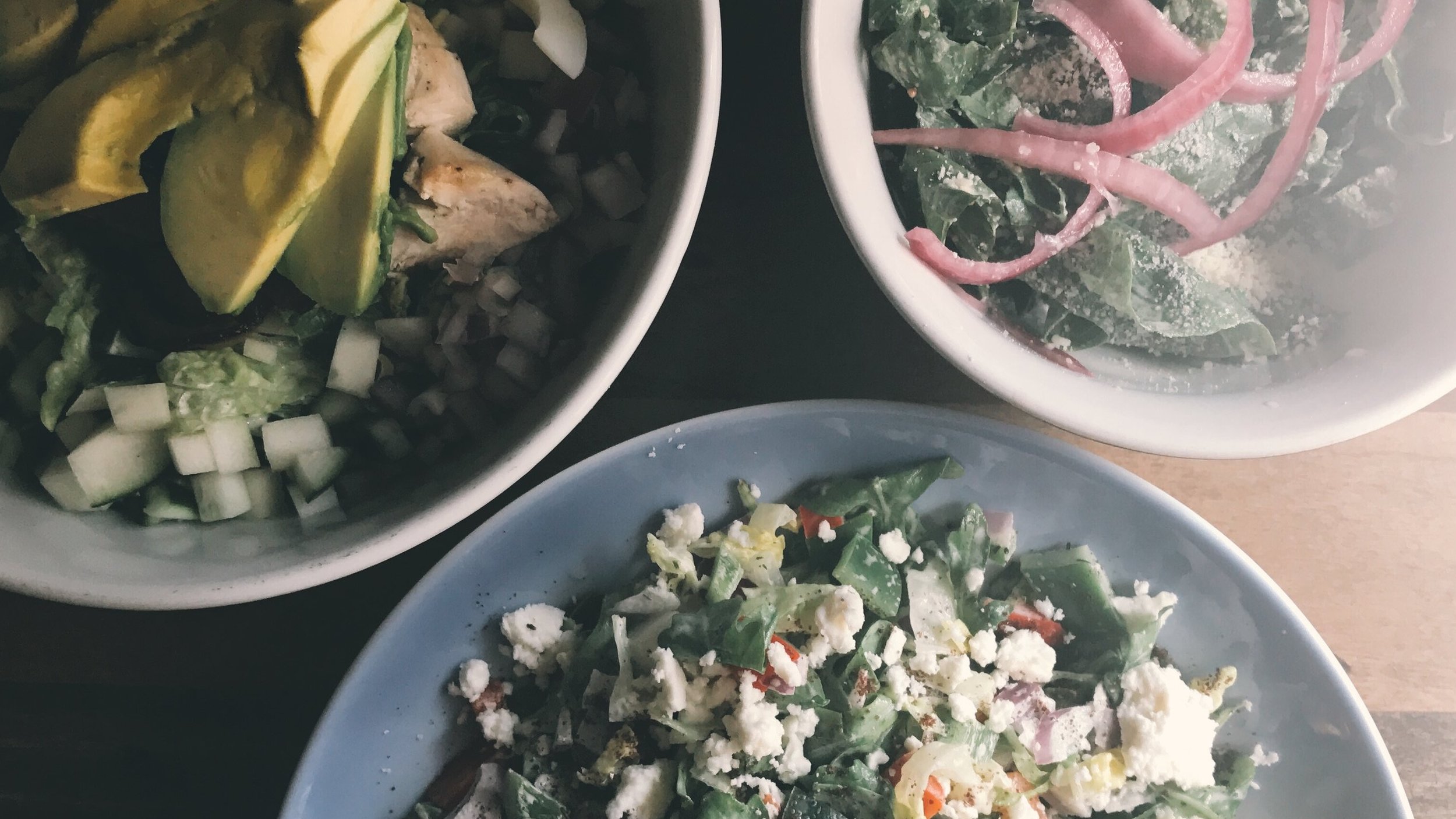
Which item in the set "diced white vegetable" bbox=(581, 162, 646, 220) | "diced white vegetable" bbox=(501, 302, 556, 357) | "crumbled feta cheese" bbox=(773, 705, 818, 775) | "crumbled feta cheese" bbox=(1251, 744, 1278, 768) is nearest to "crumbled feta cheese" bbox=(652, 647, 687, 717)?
"crumbled feta cheese" bbox=(773, 705, 818, 775)

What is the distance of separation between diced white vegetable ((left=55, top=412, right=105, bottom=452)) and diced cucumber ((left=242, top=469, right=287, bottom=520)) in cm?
12

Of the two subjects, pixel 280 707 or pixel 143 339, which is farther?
pixel 280 707

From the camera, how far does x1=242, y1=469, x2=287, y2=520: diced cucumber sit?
0.78m

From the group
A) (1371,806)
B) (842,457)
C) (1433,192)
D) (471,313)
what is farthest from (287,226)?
(1371,806)

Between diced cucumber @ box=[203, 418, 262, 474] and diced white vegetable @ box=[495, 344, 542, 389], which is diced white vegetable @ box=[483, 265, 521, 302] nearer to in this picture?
diced white vegetable @ box=[495, 344, 542, 389]

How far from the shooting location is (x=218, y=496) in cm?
76

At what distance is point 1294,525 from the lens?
40.6 inches

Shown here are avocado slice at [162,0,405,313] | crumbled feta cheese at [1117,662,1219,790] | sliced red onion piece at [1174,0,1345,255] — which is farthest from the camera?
crumbled feta cheese at [1117,662,1219,790]

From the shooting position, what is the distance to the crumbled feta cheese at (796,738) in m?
0.89

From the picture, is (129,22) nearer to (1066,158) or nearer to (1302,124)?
(1066,158)

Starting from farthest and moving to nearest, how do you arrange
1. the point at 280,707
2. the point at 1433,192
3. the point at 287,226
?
1. the point at 280,707
2. the point at 1433,192
3. the point at 287,226

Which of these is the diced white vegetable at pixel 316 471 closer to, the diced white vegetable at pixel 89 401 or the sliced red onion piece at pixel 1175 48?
the diced white vegetable at pixel 89 401

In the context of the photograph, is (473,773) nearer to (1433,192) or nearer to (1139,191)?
(1139,191)

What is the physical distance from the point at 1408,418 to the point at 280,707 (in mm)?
1283
